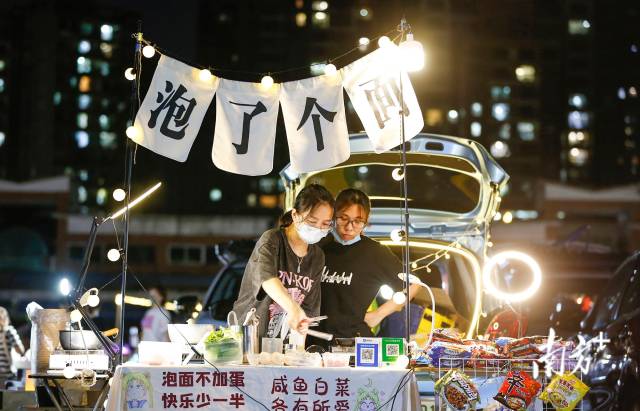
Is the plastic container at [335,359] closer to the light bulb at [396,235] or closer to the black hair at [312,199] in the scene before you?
the black hair at [312,199]

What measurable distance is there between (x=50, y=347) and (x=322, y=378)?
2475 millimetres

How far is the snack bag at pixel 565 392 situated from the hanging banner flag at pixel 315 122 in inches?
96.1

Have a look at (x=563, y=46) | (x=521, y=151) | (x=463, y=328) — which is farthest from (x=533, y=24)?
(x=463, y=328)

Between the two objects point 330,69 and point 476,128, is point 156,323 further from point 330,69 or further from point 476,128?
point 476,128

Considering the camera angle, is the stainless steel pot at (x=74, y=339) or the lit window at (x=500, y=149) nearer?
the stainless steel pot at (x=74, y=339)

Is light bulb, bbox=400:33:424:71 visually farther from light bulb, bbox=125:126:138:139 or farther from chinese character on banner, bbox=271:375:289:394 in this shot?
chinese character on banner, bbox=271:375:289:394

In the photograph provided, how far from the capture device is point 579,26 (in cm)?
11594

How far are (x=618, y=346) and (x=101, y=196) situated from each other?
97636 millimetres

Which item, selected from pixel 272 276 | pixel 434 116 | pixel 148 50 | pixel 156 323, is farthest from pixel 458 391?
pixel 434 116

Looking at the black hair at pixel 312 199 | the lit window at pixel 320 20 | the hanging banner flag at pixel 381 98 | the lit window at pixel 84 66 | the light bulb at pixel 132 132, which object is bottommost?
the black hair at pixel 312 199

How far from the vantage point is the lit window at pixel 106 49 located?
365ft

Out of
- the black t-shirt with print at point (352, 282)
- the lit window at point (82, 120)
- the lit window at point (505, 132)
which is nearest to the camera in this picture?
the black t-shirt with print at point (352, 282)

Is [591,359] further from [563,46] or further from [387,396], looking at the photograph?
[563,46]

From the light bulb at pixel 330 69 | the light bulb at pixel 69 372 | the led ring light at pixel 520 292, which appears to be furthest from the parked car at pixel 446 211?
the light bulb at pixel 69 372
